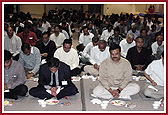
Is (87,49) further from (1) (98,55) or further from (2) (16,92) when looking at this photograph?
(2) (16,92)

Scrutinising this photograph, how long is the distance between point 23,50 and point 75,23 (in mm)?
Answer: 10666

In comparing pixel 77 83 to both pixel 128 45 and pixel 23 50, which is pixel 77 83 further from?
pixel 128 45

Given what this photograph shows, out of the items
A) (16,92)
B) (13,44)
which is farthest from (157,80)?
(13,44)

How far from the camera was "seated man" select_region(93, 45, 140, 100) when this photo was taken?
13.8ft

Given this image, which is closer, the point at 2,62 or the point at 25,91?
the point at 2,62

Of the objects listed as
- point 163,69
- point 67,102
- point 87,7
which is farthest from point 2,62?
point 87,7

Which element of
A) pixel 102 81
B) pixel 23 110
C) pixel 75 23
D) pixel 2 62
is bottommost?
pixel 23 110

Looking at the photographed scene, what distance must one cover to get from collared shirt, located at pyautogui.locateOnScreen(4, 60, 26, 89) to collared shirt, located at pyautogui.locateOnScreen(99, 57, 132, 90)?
4.20ft

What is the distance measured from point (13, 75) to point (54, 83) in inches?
25.4

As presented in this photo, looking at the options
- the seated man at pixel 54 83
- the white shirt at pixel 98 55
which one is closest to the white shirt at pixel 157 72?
the seated man at pixel 54 83

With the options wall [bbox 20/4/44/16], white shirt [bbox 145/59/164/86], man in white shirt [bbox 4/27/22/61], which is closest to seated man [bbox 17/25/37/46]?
man in white shirt [bbox 4/27/22/61]

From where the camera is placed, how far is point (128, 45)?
653cm

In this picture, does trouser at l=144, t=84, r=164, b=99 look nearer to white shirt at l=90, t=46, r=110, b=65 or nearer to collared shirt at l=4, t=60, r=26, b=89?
white shirt at l=90, t=46, r=110, b=65

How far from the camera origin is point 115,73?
4.30 metres
